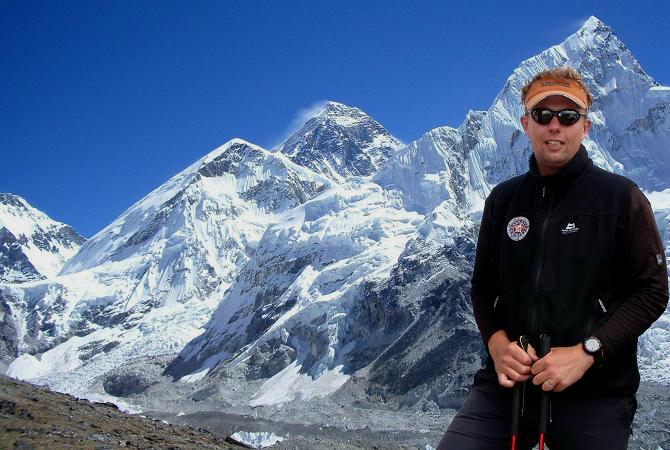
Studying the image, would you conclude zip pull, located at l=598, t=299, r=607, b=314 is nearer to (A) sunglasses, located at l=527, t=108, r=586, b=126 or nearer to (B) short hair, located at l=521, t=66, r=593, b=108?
(A) sunglasses, located at l=527, t=108, r=586, b=126

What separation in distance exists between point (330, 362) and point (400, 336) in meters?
17.5

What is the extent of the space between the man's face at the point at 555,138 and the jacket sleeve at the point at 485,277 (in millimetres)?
647

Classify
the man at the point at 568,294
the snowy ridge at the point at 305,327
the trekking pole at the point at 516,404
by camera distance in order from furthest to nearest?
1. the snowy ridge at the point at 305,327
2. the trekking pole at the point at 516,404
3. the man at the point at 568,294

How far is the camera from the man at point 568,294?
4.62m

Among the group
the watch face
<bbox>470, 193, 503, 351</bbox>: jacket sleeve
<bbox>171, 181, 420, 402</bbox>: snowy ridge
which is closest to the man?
the watch face

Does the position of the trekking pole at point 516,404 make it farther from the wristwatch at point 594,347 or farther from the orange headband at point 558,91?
the orange headband at point 558,91

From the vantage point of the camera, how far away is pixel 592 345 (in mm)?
4527

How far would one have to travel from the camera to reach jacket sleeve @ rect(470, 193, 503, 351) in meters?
5.48

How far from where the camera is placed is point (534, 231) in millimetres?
5039

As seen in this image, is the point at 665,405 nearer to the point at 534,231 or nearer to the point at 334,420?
the point at 334,420

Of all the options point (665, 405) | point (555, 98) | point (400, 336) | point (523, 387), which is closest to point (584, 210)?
point (555, 98)

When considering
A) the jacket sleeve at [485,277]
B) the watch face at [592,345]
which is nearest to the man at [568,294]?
the watch face at [592,345]

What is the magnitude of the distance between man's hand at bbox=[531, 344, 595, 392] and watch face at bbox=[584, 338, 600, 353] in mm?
40

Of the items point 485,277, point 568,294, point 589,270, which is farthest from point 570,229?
point 485,277
